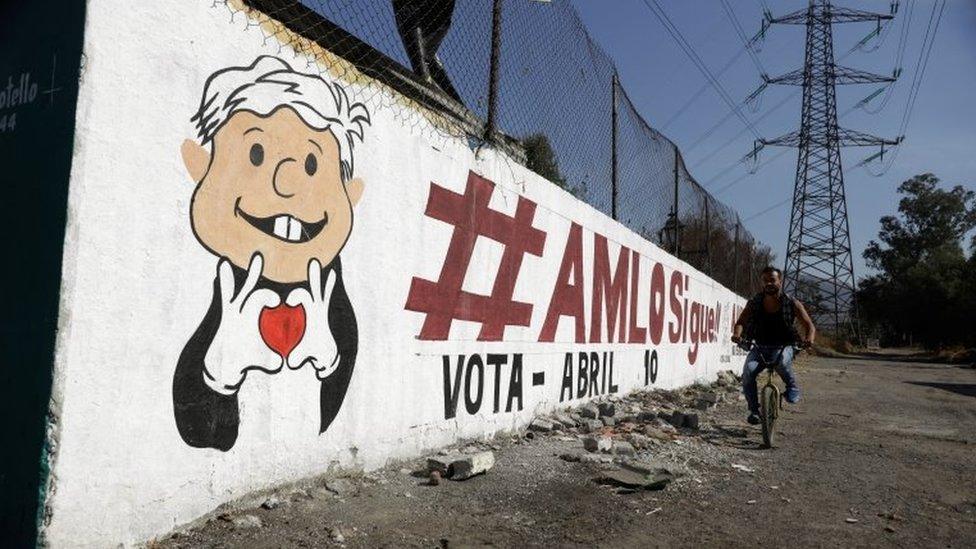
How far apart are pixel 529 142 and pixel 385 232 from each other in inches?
97.1

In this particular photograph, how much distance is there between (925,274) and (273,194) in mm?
53270

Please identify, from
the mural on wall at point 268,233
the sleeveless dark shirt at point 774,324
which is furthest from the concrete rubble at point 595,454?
the sleeveless dark shirt at point 774,324

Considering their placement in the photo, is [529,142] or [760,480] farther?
[529,142]

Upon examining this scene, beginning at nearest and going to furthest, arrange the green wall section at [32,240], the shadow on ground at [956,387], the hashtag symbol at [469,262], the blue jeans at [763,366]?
the green wall section at [32,240] → the hashtag symbol at [469,262] → the blue jeans at [763,366] → the shadow on ground at [956,387]

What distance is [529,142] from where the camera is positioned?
5.95m

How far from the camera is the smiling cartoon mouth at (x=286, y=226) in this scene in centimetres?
301

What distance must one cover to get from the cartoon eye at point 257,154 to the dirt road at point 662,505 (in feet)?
5.00

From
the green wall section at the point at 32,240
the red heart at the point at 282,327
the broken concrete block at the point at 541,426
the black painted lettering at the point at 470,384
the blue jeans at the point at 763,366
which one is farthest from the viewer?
the blue jeans at the point at 763,366

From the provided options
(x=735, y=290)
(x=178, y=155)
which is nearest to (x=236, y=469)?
(x=178, y=155)

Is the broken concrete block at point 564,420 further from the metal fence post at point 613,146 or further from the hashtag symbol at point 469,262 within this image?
the metal fence post at point 613,146

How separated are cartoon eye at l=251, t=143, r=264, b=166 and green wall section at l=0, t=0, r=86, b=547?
2.59 ft

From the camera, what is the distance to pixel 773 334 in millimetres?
6281

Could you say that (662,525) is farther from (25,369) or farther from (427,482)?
(25,369)

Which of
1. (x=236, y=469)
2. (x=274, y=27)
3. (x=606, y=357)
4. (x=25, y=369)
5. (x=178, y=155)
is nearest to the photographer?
(x=25, y=369)
